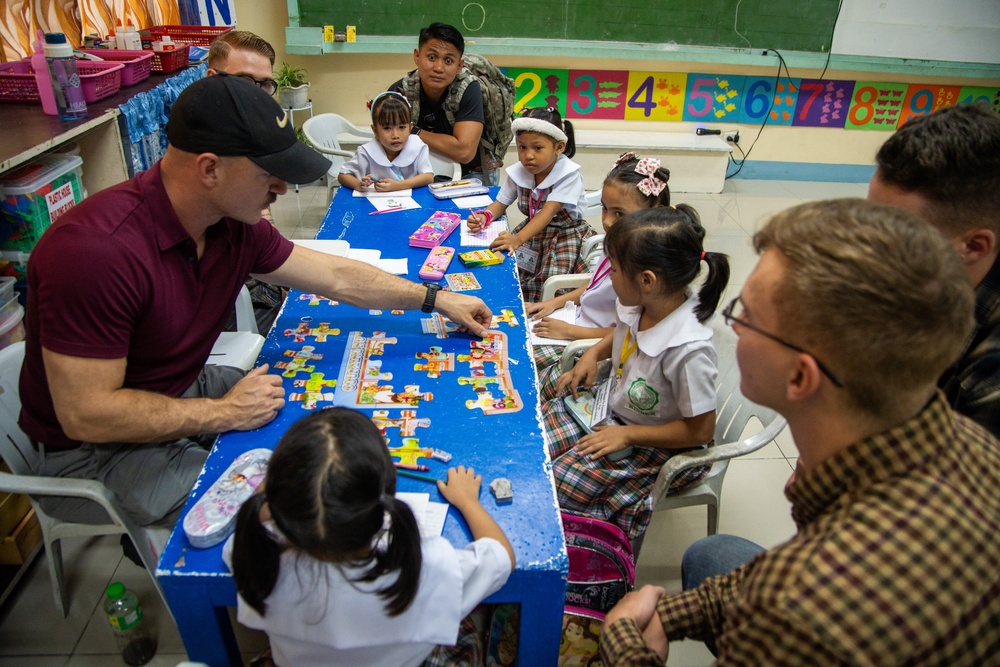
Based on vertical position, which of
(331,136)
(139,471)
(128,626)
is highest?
(331,136)

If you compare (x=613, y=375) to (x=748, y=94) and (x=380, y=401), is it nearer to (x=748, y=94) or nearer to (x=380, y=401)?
(x=380, y=401)

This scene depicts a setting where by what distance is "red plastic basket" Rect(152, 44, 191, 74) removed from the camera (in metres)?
3.69

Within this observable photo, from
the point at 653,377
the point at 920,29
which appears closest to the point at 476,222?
the point at 653,377

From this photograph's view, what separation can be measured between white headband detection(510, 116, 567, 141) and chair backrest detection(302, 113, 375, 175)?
170 centimetres

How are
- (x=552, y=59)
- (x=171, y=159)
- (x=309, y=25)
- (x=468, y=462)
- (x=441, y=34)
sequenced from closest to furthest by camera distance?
1. (x=468, y=462)
2. (x=171, y=159)
3. (x=441, y=34)
4. (x=309, y=25)
5. (x=552, y=59)

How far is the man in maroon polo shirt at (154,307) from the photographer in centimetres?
136

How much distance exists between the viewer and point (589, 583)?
62.4 inches

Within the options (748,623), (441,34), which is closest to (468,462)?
(748,623)

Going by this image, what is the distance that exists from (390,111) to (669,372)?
7.44 ft

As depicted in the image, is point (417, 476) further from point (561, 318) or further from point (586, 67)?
point (586, 67)

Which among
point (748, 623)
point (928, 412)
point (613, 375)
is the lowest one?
point (613, 375)

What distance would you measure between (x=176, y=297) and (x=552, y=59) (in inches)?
195

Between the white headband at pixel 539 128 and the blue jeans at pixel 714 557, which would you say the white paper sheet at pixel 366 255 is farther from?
the blue jeans at pixel 714 557

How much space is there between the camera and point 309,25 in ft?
17.5
